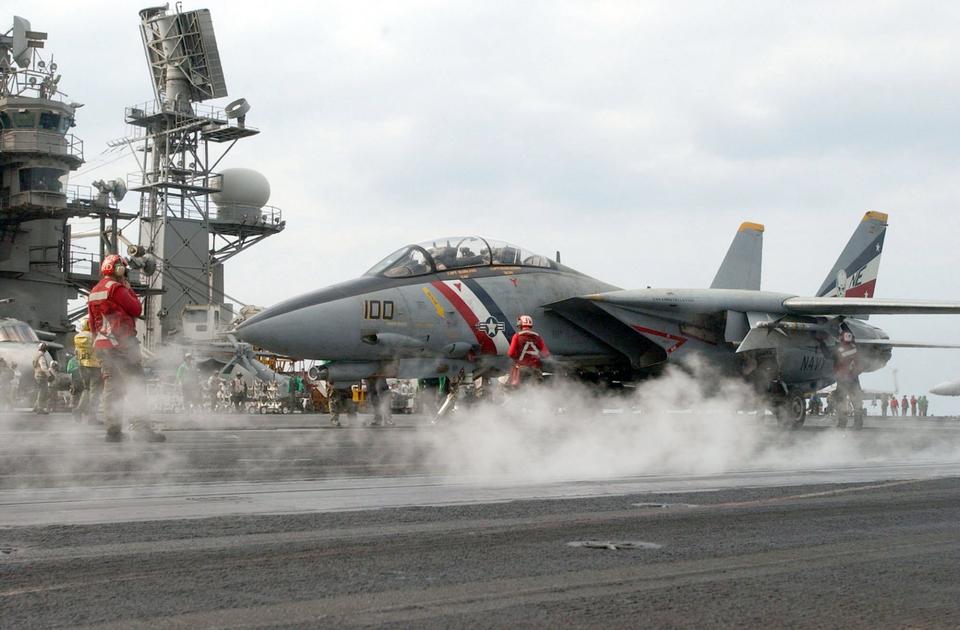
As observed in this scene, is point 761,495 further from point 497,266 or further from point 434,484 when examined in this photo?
point 497,266

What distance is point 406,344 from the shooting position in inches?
573

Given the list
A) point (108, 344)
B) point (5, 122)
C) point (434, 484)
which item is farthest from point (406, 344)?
point (5, 122)

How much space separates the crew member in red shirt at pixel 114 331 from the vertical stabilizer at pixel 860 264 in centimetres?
1899

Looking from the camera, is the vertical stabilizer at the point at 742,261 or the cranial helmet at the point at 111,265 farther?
the vertical stabilizer at the point at 742,261

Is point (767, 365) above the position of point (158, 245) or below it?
below

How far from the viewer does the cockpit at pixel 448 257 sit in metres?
15.2

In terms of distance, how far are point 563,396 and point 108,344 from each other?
6.53 meters

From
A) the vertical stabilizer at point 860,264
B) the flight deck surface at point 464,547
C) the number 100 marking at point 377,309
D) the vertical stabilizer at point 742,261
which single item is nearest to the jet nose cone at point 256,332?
the number 100 marking at point 377,309

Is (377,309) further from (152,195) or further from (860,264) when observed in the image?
(152,195)

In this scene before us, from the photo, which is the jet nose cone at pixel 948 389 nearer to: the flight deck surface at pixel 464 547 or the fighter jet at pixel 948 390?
the fighter jet at pixel 948 390

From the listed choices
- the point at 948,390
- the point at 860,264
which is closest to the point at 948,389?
the point at 948,390

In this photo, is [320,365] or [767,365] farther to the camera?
[767,365]

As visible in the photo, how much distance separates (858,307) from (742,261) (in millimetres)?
8565

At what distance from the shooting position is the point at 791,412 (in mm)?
21047
